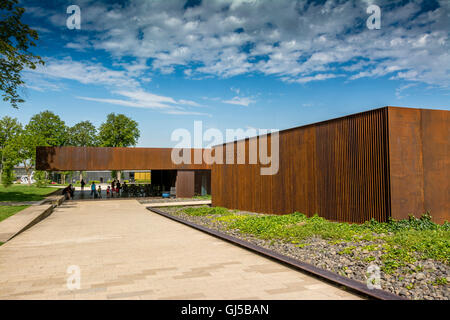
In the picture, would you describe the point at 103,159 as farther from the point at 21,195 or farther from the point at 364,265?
the point at 364,265

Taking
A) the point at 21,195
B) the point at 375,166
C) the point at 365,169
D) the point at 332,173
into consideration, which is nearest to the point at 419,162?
the point at 375,166

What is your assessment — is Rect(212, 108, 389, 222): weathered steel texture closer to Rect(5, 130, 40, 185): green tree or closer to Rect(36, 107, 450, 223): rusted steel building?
Rect(36, 107, 450, 223): rusted steel building

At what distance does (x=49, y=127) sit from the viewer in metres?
59.4

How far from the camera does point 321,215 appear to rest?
454 inches

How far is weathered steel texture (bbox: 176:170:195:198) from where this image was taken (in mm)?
28431

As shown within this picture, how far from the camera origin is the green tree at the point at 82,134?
69.6 m

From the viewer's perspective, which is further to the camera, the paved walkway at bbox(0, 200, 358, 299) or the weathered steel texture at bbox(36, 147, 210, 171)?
the weathered steel texture at bbox(36, 147, 210, 171)

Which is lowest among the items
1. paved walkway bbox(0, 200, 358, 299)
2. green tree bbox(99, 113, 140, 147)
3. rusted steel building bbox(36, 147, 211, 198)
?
paved walkway bbox(0, 200, 358, 299)

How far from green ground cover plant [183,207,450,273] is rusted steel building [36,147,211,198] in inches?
642

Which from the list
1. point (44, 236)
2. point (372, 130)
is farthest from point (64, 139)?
point (372, 130)

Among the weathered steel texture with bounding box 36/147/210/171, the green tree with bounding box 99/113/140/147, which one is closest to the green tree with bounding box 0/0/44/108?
the weathered steel texture with bounding box 36/147/210/171

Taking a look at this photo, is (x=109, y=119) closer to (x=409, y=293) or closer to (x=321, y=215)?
(x=321, y=215)

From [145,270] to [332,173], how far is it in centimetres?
743
